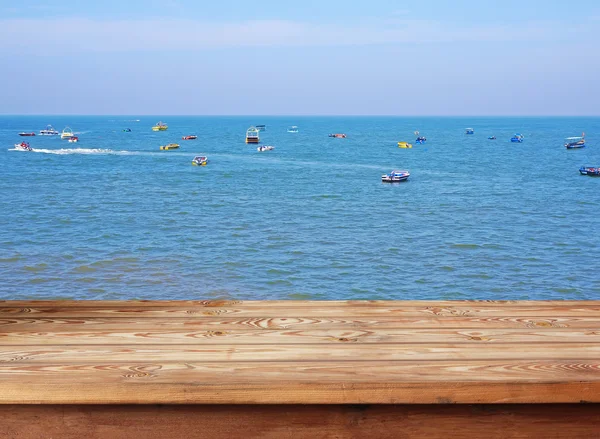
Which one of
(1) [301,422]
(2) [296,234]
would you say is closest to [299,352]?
(1) [301,422]

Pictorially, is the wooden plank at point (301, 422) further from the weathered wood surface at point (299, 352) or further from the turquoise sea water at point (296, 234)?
the turquoise sea water at point (296, 234)

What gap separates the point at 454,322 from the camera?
9.41ft

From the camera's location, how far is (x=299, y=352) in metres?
2.51

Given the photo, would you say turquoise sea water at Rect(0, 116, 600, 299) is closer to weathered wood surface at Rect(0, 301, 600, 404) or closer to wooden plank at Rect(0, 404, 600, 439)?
weathered wood surface at Rect(0, 301, 600, 404)

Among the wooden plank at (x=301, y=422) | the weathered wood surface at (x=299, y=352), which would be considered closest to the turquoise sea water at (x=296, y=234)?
the weathered wood surface at (x=299, y=352)

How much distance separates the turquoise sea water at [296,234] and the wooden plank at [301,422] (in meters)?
14.9

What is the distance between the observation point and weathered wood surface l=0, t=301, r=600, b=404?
2.24 m

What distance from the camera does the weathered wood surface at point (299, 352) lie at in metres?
2.24

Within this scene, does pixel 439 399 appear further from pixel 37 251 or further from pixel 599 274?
pixel 37 251

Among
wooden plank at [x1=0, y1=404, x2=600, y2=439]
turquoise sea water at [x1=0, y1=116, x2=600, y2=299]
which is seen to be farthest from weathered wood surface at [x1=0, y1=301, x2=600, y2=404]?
turquoise sea water at [x1=0, y1=116, x2=600, y2=299]

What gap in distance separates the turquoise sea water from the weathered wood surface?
47.3 feet

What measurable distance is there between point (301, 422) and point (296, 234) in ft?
80.5

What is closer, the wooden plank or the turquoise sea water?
the wooden plank

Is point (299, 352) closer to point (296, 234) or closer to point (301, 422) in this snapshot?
point (301, 422)
